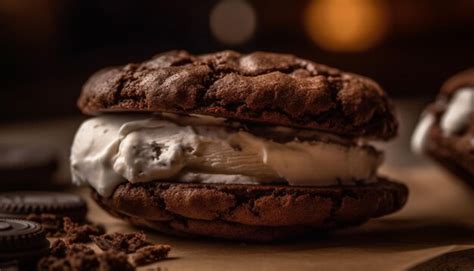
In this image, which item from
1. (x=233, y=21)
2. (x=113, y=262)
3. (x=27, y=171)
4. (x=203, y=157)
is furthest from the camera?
(x=233, y=21)

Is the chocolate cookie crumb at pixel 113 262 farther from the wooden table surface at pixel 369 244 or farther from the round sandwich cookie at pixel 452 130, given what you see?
the round sandwich cookie at pixel 452 130

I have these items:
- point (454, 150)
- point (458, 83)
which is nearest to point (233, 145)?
point (454, 150)

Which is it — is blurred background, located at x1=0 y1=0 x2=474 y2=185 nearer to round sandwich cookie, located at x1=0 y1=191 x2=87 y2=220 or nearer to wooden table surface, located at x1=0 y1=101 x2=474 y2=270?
wooden table surface, located at x1=0 y1=101 x2=474 y2=270

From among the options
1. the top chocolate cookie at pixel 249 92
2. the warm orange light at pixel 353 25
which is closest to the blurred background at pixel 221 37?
the warm orange light at pixel 353 25

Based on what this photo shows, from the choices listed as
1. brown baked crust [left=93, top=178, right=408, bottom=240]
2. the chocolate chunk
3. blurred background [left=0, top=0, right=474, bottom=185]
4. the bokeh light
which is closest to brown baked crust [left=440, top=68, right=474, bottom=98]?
brown baked crust [left=93, top=178, right=408, bottom=240]

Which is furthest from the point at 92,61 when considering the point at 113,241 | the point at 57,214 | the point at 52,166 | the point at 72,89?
the point at 113,241

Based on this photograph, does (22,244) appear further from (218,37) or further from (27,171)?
(218,37)

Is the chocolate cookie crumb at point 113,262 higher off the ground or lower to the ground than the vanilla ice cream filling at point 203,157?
lower
